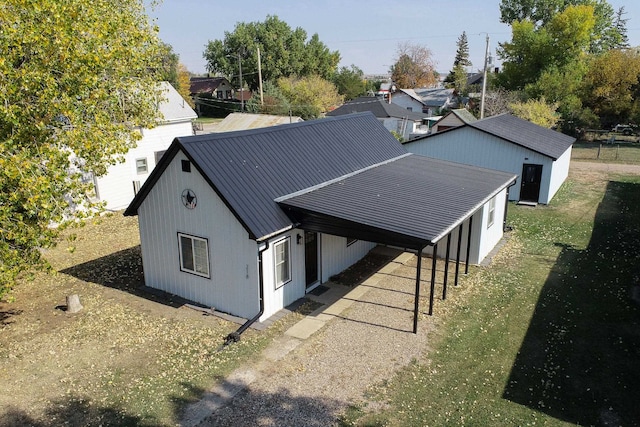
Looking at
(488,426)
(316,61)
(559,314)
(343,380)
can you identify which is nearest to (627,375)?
(559,314)

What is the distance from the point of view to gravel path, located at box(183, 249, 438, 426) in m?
8.77

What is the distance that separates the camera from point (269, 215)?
11992 millimetres

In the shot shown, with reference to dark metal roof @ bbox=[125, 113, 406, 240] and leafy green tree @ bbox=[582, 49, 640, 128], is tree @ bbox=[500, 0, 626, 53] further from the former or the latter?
dark metal roof @ bbox=[125, 113, 406, 240]

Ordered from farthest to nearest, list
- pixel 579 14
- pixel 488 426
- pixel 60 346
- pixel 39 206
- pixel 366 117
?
1. pixel 579 14
2. pixel 366 117
3. pixel 60 346
4. pixel 39 206
5. pixel 488 426

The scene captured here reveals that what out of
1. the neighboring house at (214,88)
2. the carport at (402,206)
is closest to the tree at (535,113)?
the carport at (402,206)

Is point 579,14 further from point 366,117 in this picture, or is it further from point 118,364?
point 118,364

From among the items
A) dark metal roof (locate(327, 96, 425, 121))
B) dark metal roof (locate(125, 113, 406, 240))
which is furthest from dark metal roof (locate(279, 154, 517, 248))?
dark metal roof (locate(327, 96, 425, 121))

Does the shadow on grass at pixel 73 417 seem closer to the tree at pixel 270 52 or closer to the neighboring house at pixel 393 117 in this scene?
the neighboring house at pixel 393 117

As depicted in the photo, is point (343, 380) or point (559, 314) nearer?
point (343, 380)

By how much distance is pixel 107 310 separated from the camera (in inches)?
508

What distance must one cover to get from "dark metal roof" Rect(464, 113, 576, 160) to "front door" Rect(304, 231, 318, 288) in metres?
14.7

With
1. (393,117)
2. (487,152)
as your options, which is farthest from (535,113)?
(487,152)

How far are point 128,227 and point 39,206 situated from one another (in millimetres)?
11906

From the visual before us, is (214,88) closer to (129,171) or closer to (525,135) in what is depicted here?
(129,171)
